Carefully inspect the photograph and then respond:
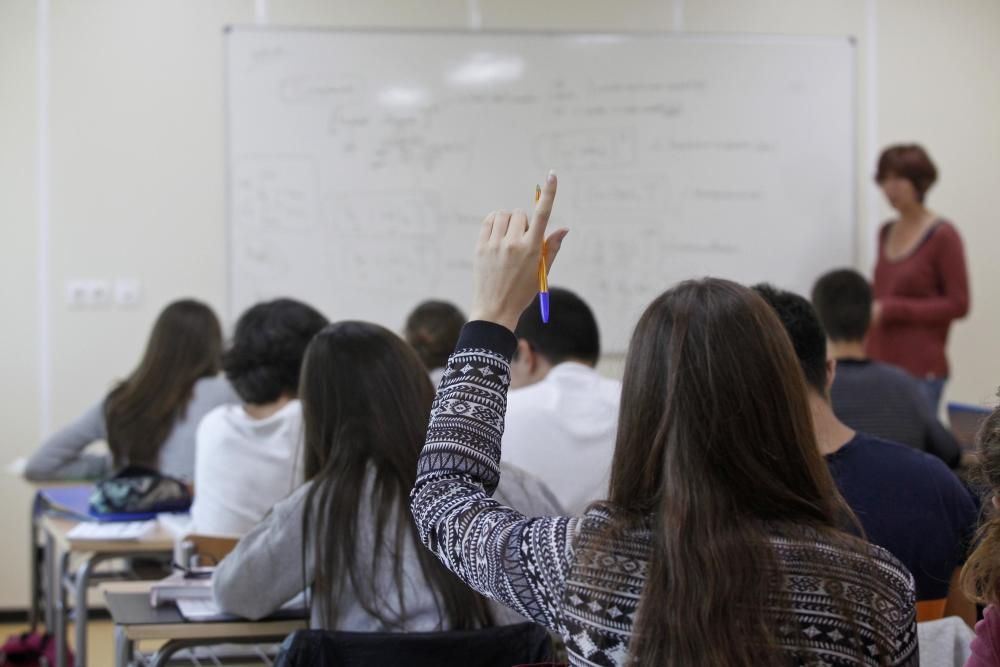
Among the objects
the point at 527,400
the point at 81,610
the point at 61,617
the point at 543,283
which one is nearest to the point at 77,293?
the point at 61,617

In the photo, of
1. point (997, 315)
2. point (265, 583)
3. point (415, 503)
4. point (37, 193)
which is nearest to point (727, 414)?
point (415, 503)

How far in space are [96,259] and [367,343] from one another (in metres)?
3.30

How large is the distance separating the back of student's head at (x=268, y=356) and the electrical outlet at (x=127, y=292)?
83.4 inches

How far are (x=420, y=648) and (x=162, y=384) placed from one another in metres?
2.37

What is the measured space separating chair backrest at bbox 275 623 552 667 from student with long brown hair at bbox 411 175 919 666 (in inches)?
19.1

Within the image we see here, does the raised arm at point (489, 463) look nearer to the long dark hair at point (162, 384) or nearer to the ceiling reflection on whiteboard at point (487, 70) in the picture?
the long dark hair at point (162, 384)

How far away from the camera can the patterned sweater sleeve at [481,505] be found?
1103 mm

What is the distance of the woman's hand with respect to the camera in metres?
1.15

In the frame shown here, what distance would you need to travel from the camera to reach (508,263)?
115cm

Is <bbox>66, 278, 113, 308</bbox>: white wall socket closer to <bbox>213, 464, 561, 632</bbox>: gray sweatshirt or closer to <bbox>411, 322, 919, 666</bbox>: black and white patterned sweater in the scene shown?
<bbox>213, 464, 561, 632</bbox>: gray sweatshirt

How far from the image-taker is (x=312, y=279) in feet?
16.6

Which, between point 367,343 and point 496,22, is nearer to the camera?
point 367,343

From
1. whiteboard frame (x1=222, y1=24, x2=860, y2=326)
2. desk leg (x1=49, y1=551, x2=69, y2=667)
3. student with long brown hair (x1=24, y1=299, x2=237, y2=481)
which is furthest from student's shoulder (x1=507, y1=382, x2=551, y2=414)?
whiteboard frame (x1=222, y1=24, x2=860, y2=326)

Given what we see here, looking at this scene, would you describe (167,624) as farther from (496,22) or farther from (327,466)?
(496,22)
